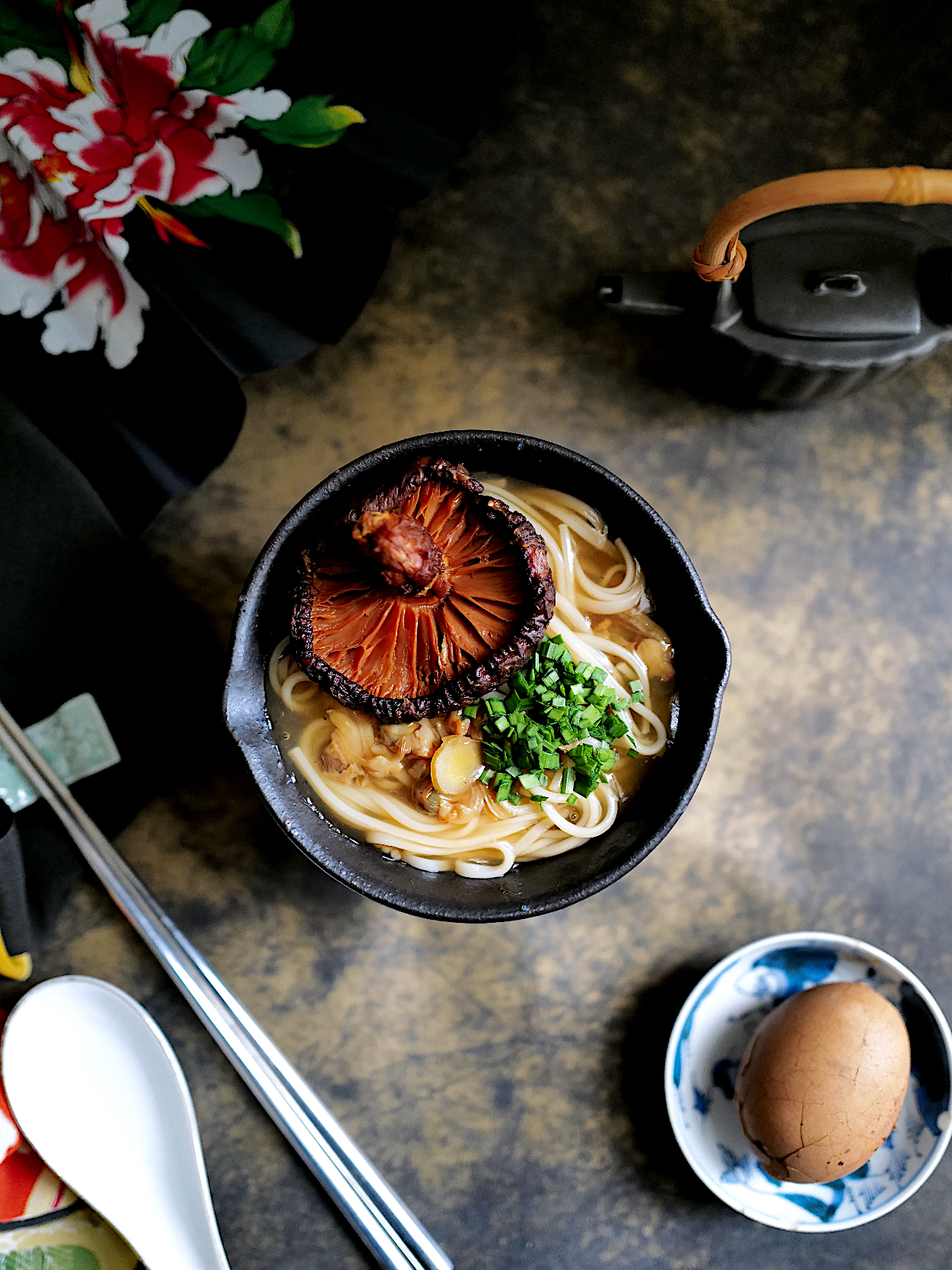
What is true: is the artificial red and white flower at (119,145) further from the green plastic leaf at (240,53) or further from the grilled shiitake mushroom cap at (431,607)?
the grilled shiitake mushroom cap at (431,607)

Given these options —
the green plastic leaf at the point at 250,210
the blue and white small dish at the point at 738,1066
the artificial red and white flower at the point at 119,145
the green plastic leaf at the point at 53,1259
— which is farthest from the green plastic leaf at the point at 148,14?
the green plastic leaf at the point at 53,1259

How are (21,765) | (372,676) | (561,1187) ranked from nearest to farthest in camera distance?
(372,676) → (21,765) → (561,1187)

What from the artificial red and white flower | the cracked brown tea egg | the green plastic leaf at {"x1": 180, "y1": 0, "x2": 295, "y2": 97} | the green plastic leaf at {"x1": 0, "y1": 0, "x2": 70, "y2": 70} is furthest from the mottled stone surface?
the green plastic leaf at {"x1": 0, "y1": 0, "x2": 70, "y2": 70}

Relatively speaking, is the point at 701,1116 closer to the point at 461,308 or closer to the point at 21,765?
the point at 21,765

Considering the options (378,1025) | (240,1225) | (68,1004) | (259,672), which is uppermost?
(259,672)

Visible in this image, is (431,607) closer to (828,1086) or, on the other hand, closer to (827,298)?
(827,298)

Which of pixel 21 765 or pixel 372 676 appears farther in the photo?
pixel 21 765

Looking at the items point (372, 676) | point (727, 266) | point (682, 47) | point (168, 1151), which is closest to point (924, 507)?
point (727, 266)
